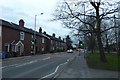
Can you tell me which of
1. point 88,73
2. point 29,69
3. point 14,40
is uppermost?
point 14,40

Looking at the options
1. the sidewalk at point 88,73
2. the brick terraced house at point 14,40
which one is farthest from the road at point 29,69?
the brick terraced house at point 14,40

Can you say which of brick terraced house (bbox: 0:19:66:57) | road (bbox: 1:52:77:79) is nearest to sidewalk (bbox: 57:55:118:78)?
road (bbox: 1:52:77:79)

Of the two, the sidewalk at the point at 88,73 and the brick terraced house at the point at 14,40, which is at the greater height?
the brick terraced house at the point at 14,40

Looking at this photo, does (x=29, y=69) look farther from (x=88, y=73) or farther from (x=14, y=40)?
(x=14, y=40)

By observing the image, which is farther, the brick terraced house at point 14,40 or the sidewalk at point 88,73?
the brick terraced house at point 14,40

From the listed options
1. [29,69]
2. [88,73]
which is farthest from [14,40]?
[88,73]

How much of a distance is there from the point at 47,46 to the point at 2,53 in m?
52.8

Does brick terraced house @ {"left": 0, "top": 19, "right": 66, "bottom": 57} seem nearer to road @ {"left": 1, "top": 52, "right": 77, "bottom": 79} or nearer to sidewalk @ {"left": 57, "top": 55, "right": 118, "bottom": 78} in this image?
road @ {"left": 1, "top": 52, "right": 77, "bottom": 79}

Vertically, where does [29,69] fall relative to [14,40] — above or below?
below

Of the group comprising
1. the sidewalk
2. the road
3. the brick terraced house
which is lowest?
the sidewalk

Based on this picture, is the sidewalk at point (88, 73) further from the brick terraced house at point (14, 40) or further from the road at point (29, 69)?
the brick terraced house at point (14, 40)

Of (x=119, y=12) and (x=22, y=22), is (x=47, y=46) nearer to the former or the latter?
(x=22, y=22)

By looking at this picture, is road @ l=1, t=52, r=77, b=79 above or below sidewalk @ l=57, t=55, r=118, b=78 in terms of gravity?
above

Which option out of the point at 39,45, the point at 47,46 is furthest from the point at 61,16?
the point at 47,46
